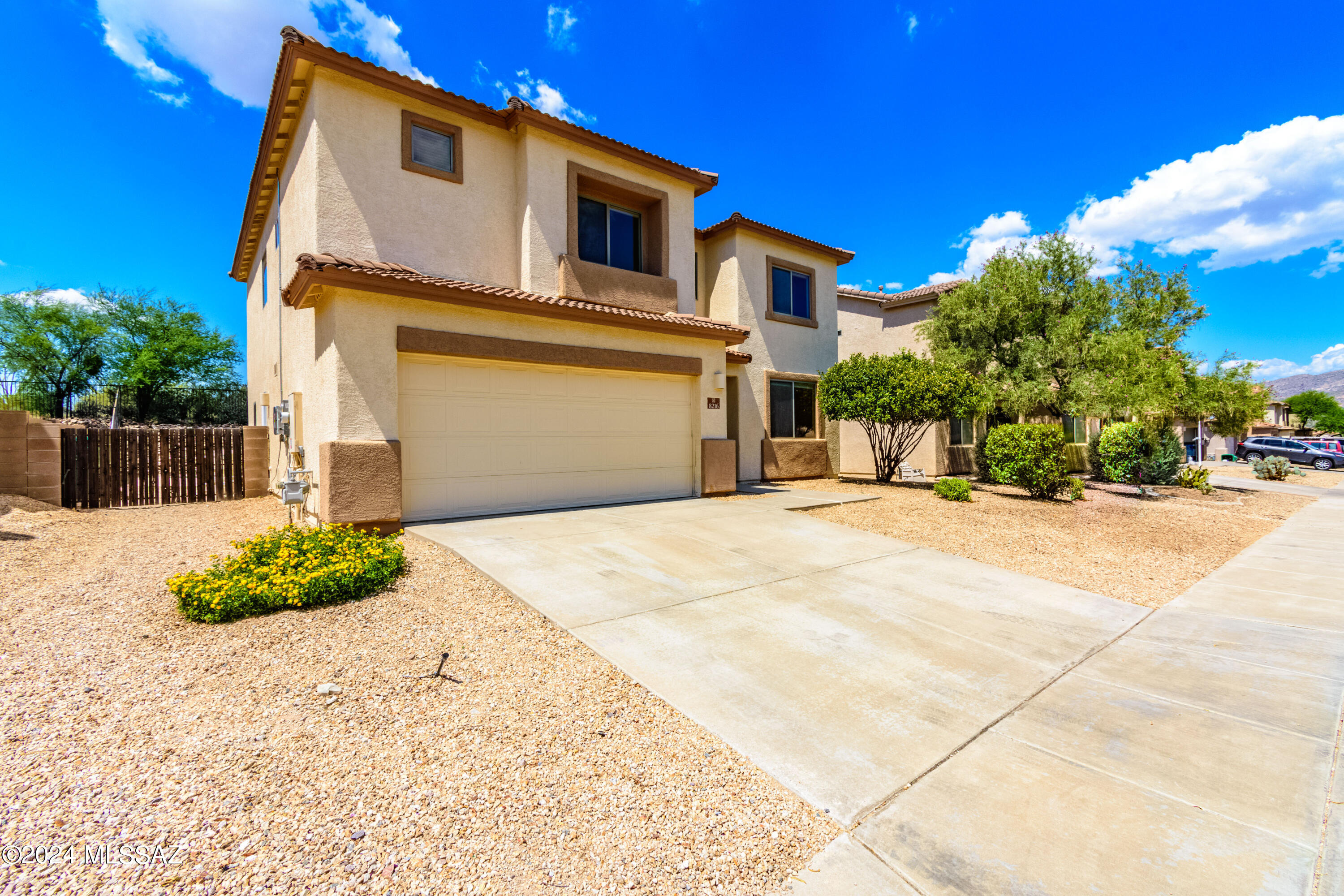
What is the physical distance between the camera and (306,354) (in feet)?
30.8

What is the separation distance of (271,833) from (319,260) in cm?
726

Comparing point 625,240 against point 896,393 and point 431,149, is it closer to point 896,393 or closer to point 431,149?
point 431,149

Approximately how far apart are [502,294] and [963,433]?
54.7ft

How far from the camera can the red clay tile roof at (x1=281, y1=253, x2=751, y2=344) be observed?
7.70m

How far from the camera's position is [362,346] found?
7.95 meters

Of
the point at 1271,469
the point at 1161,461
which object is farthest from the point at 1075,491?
the point at 1271,469

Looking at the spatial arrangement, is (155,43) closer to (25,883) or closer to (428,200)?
(428,200)

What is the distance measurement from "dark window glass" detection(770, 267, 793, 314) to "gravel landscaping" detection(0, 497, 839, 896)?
13.7m

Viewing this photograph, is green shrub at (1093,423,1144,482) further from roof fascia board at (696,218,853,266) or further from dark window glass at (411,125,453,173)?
dark window glass at (411,125,453,173)

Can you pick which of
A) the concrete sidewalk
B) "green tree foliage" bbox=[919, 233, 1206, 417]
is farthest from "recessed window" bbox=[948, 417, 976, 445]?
the concrete sidewalk

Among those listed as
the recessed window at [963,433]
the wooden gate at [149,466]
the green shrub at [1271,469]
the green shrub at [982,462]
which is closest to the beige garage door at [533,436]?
the wooden gate at [149,466]

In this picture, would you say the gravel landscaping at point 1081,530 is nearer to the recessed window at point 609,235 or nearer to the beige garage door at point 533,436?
the beige garage door at point 533,436

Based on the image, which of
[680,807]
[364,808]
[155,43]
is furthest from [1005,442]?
[155,43]
